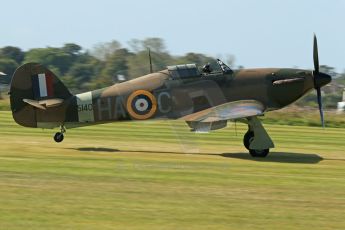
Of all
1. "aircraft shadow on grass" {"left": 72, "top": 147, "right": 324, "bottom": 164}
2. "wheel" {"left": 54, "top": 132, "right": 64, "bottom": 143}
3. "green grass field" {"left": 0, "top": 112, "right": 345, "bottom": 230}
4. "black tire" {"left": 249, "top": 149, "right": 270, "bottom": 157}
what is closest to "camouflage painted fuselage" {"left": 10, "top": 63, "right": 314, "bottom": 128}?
"wheel" {"left": 54, "top": 132, "right": 64, "bottom": 143}

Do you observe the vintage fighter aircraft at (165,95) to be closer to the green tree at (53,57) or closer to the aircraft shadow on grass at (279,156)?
the aircraft shadow on grass at (279,156)

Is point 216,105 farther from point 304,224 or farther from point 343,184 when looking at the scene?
point 304,224

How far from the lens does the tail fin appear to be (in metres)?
19.2

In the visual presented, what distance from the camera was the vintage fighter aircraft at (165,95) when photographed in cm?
1872

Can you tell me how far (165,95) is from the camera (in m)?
19.0

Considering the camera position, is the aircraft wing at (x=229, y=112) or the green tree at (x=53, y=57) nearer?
the aircraft wing at (x=229, y=112)

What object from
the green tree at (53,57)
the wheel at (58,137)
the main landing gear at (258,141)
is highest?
the green tree at (53,57)

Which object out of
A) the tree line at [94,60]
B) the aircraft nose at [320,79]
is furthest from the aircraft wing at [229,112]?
the tree line at [94,60]

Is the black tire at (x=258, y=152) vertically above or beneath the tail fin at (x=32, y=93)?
beneath

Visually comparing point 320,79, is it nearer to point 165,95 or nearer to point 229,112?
point 229,112

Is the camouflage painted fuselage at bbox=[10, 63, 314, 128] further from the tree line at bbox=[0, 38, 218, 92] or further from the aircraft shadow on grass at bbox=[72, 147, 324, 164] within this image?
the tree line at bbox=[0, 38, 218, 92]

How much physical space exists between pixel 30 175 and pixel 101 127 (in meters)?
14.9

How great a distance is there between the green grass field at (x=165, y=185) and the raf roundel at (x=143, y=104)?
1138 millimetres

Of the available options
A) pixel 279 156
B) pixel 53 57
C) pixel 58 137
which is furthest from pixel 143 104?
pixel 53 57
